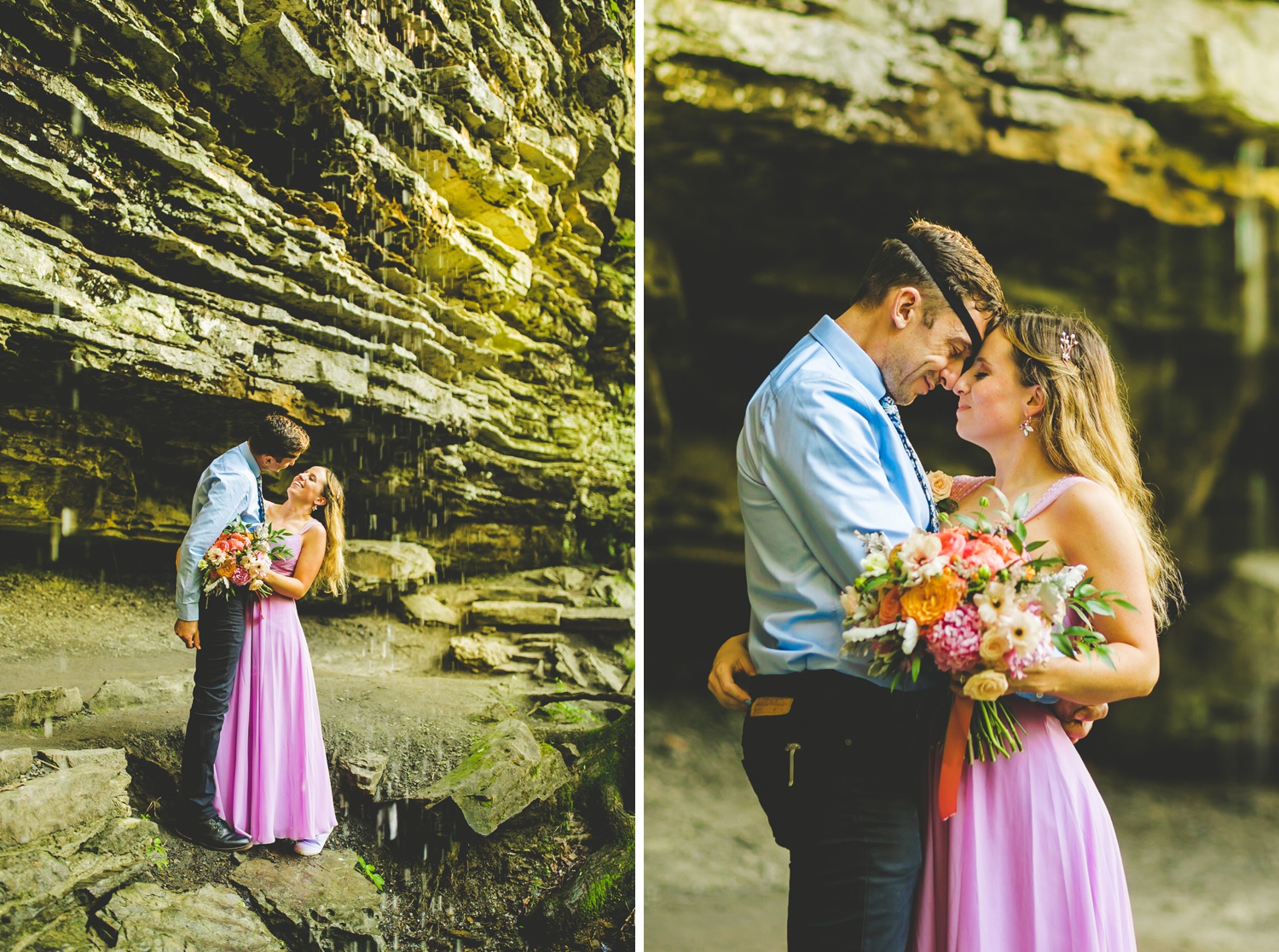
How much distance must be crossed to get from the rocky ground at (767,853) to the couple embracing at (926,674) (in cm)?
286

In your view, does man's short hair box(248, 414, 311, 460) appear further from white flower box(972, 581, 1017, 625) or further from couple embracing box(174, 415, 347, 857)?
white flower box(972, 581, 1017, 625)

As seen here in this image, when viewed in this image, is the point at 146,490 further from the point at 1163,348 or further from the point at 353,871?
the point at 1163,348

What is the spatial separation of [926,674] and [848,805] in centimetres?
27

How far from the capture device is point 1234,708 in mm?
6918

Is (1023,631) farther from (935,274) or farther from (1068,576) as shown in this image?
(935,274)

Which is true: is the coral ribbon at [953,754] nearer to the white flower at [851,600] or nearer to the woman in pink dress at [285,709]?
the white flower at [851,600]

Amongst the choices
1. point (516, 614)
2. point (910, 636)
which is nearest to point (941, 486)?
point (910, 636)

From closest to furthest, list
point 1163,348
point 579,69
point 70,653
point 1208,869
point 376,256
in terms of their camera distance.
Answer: point 70,653
point 376,256
point 579,69
point 1208,869
point 1163,348

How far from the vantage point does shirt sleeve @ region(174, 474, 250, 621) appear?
2234 millimetres

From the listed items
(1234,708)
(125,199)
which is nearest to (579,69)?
(125,199)

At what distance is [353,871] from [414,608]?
750 millimetres

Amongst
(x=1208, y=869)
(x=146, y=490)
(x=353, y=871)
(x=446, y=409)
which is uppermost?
(x=446, y=409)

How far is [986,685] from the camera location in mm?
1414

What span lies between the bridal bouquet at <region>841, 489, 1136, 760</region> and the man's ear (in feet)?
1.47
